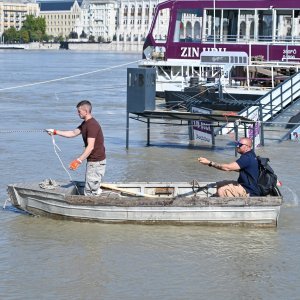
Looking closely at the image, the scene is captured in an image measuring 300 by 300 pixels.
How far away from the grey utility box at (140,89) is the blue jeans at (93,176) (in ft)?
24.6

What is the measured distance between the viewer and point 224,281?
962cm

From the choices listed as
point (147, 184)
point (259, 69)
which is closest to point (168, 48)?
point (259, 69)

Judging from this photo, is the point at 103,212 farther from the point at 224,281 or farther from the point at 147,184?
the point at 224,281

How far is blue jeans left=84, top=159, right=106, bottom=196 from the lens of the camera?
38.3 ft

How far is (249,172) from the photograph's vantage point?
38.4 feet

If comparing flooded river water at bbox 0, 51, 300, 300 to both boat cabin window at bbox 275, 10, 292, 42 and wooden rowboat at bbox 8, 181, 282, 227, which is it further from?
boat cabin window at bbox 275, 10, 292, 42

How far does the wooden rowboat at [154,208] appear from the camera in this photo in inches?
452

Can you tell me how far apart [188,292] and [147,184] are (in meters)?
3.55

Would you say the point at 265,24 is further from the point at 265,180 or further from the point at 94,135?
the point at 94,135

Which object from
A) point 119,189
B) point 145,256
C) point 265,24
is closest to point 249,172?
point 119,189

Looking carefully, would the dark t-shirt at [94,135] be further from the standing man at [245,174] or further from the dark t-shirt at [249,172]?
the dark t-shirt at [249,172]

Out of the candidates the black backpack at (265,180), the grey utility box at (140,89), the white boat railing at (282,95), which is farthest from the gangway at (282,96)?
the black backpack at (265,180)

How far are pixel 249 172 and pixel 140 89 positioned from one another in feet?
25.5

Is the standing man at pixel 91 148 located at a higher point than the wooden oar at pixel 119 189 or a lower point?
→ higher
